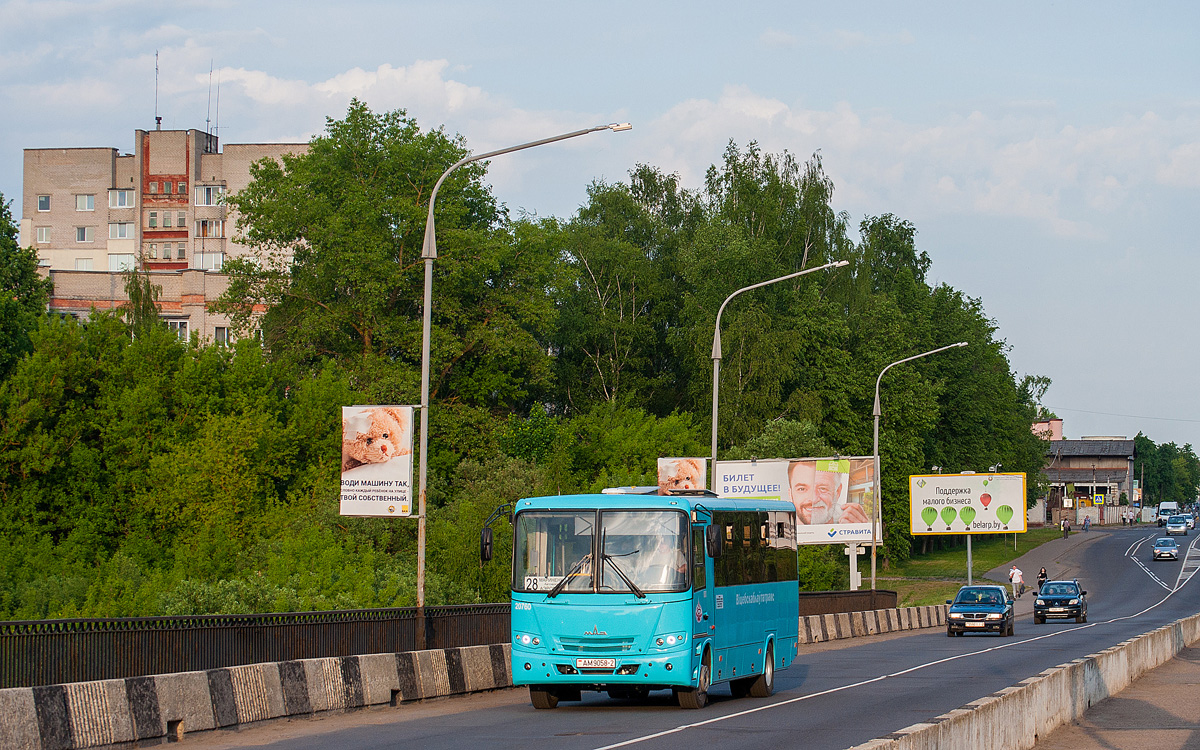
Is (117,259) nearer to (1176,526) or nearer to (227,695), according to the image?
(227,695)

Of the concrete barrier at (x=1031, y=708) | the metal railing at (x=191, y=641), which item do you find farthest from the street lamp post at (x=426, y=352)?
the concrete barrier at (x=1031, y=708)

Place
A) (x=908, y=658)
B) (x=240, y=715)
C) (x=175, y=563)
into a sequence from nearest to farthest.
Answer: (x=240, y=715) < (x=908, y=658) < (x=175, y=563)

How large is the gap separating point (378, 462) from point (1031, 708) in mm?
10207

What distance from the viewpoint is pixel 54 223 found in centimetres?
9812

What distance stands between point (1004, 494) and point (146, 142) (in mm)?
64425

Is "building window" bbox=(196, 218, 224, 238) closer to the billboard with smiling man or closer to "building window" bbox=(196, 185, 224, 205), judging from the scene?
"building window" bbox=(196, 185, 224, 205)

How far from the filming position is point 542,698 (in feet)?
60.4

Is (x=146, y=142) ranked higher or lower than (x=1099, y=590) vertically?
higher

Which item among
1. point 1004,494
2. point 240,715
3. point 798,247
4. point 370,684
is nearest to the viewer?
point 240,715

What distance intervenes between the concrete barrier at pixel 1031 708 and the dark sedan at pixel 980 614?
15990mm

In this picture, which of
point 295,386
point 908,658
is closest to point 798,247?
point 295,386

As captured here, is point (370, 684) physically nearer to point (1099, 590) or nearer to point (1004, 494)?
point (1004, 494)

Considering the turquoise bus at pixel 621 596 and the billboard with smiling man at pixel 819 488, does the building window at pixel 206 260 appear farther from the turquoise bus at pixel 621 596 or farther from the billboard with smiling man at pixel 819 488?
the turquoise bus at pixel 621 596

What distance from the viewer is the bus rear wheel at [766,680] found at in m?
20.7
